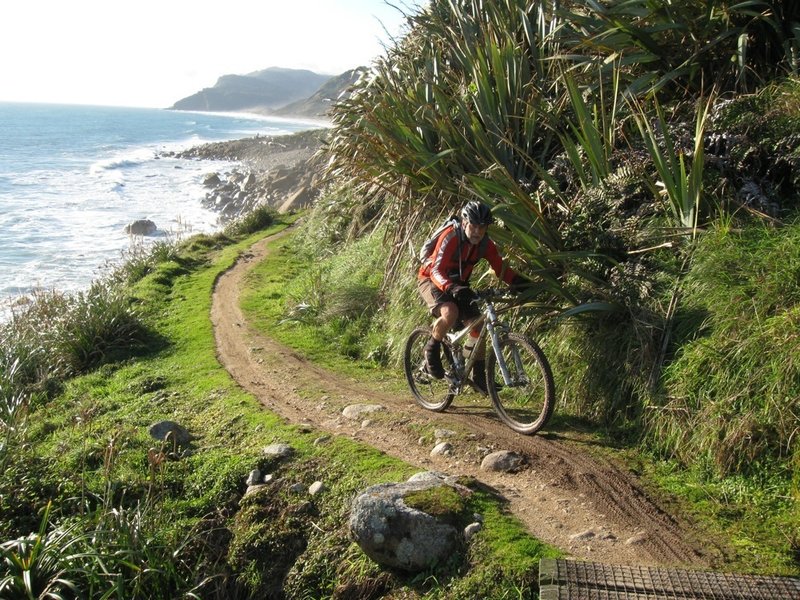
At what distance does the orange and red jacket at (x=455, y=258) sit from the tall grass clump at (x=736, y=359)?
1.56 meters

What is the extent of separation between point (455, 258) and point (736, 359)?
2393 mm

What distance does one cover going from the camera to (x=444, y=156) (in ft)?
27.6

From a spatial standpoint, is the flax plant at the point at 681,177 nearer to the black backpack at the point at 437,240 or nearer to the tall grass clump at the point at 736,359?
the tall grass clump at the point at 736,359

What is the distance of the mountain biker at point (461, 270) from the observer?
607cm

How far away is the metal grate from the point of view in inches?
150

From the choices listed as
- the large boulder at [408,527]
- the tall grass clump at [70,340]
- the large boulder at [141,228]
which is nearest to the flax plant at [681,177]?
the large boulder at [408,527]

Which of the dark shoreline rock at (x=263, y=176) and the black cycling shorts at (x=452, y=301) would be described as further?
the dark shoreline rock at (x=263, y=176)

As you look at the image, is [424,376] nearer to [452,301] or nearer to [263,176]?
[452,301]

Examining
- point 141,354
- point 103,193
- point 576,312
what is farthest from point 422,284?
point 103,193

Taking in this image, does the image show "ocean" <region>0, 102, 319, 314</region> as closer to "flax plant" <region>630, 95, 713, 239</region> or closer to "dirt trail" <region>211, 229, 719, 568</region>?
"dirt trail" <region>211, 229, 719, 568</region>

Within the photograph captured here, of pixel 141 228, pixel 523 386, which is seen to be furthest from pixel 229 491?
pixel 141 228

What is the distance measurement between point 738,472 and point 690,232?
7.02 feet

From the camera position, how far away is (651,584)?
12.9ft

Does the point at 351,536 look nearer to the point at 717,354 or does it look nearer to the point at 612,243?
the point at 717,354
